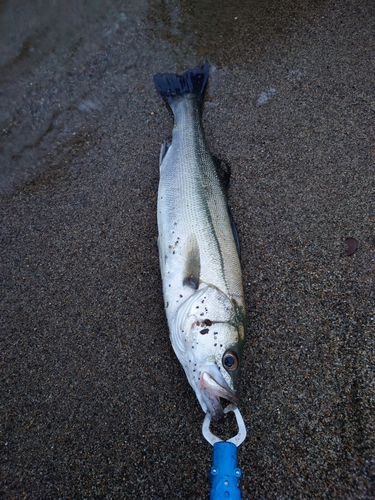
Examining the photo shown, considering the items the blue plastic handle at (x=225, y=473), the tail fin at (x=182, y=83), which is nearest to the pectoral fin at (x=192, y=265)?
the blue plastic handle at (x=225, y=473)

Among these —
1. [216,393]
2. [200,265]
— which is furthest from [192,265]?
[216,393]

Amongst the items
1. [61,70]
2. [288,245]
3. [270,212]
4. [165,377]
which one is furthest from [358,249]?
[61,70]

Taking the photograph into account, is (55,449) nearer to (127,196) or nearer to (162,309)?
(162,309)

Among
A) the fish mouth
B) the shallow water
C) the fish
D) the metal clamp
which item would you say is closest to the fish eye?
the fish

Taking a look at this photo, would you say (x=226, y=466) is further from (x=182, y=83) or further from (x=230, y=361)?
(x=182, y=83)

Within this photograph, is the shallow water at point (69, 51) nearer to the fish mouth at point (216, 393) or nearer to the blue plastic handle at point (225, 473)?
the fish mouth at point (216, 393)

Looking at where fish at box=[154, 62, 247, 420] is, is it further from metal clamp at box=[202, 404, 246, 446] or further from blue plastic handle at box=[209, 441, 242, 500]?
blue plastic handle at box=[209, 441, 242, 500]
